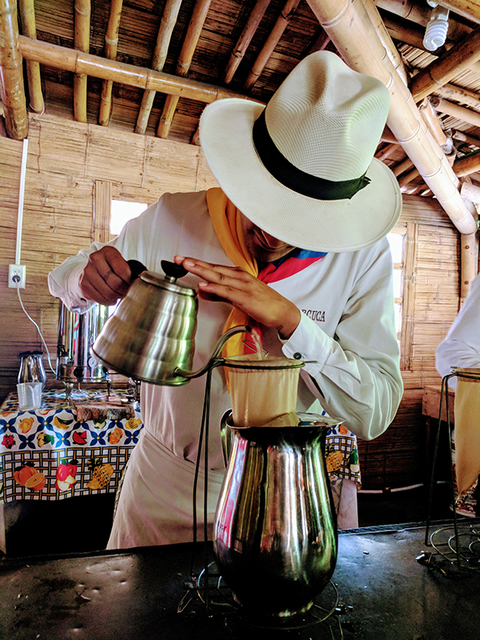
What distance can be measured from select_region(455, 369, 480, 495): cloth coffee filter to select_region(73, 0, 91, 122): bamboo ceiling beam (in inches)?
97.9

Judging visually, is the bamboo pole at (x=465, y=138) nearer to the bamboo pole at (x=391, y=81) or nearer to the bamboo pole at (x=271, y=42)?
the bamboo pole at (x=391, y=81)

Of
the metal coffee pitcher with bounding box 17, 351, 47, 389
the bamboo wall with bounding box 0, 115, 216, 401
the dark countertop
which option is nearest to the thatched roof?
the bamboo wall with bounding box 0, 115, 216, 401

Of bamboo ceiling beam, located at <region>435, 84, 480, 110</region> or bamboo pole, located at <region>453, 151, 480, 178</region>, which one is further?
bamboo pole, located at <region>453, 151, 480, 178</region>

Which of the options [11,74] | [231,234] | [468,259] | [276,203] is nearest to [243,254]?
[231,234]

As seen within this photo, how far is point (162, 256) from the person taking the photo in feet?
4.31

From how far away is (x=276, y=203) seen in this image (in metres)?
0.91

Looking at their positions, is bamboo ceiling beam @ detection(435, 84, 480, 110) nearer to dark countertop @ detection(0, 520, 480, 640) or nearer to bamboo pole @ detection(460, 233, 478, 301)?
bamboo pole @ detection(460, 233, 478, 301)

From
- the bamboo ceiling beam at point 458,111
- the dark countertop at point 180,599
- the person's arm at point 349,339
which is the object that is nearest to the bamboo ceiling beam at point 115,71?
the bamboo ceiling beam at point 458,111

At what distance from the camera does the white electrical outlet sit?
297 cm

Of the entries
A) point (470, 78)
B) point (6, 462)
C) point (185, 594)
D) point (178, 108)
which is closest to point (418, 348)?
point (470, 78)

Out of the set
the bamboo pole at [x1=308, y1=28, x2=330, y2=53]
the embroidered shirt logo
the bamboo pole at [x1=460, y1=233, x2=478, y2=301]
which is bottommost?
the embroidered shirt logo

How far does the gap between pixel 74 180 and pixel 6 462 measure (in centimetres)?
204

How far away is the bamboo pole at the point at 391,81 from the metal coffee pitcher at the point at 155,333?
5.50 feet

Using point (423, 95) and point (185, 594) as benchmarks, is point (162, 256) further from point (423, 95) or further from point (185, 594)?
point (423, 95)
